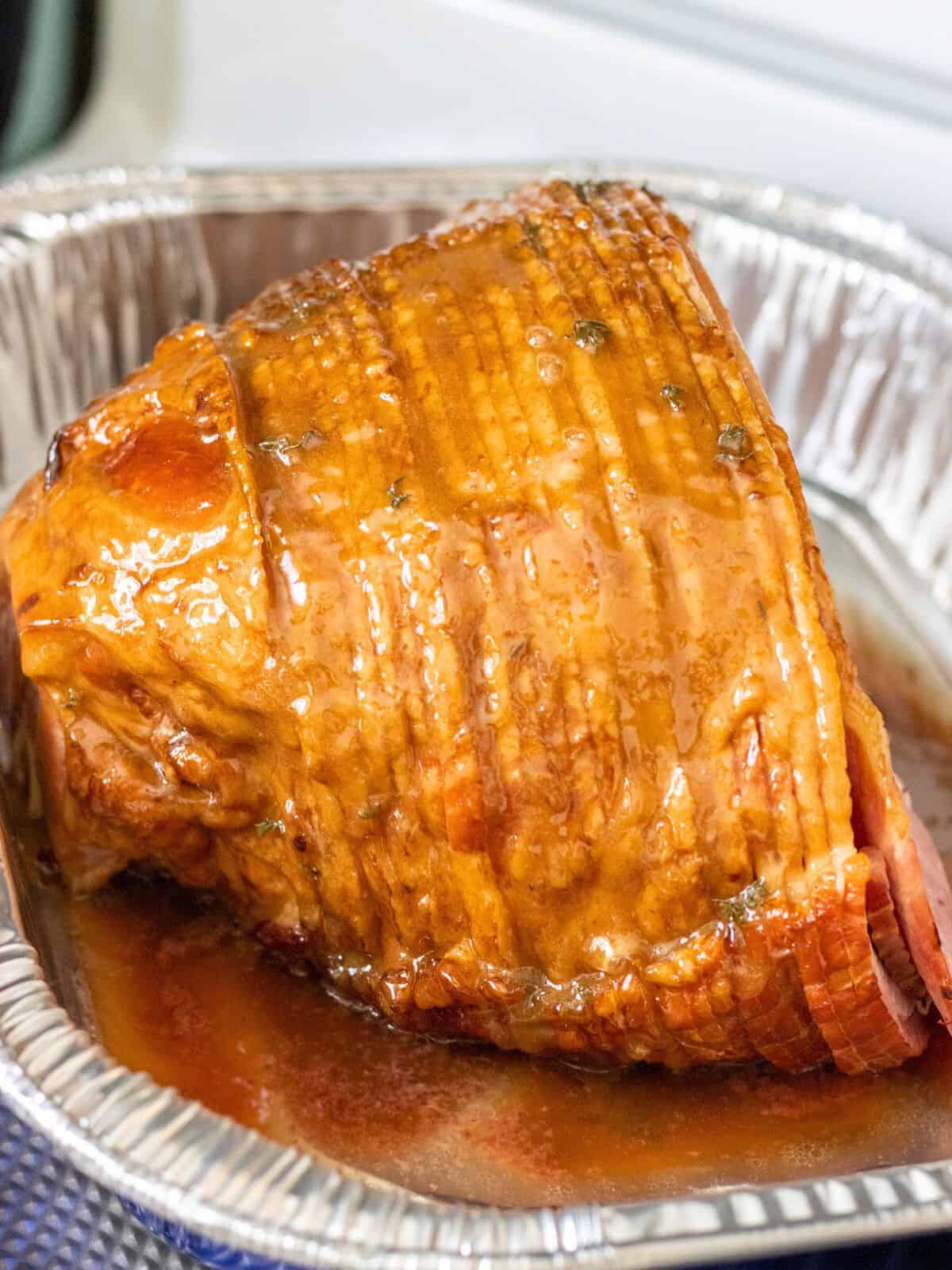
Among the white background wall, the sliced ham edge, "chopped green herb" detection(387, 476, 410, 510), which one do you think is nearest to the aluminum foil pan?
the white background wall

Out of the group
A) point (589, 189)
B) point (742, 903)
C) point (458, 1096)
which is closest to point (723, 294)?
point (589, 189)

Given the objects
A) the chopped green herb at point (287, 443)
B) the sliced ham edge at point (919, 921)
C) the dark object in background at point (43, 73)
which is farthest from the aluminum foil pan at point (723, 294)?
the chopped green herb at point (287, 443)

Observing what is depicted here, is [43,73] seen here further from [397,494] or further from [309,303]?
[397,494]

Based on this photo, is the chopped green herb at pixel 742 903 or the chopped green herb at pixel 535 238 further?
the chopped green herb at pixel 535 238

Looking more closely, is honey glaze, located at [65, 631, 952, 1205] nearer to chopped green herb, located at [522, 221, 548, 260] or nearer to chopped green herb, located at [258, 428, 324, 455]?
chopped green herb, located at [258, 428, 324, 455]

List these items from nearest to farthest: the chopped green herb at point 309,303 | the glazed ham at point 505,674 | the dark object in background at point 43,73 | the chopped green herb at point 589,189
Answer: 1. the glazed ham at point 505,674
2. the chopped green herb at point 309,303
3. the chopped green herb at point 589,189
4. the dark object in background at point 43,73

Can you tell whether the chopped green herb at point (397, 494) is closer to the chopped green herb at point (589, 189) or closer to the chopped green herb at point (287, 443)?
the chopped green herb at point (287, 443)
